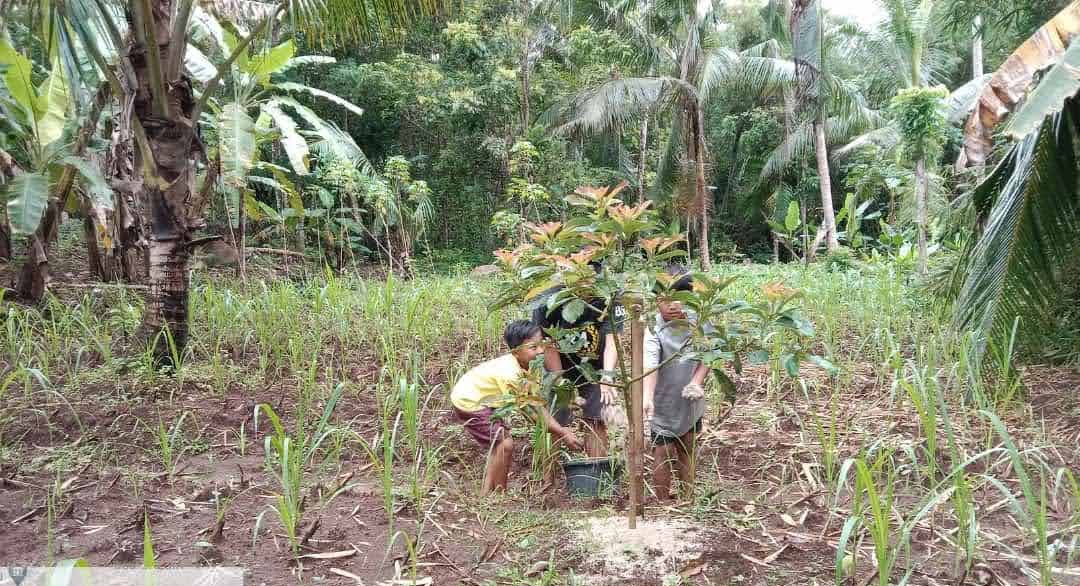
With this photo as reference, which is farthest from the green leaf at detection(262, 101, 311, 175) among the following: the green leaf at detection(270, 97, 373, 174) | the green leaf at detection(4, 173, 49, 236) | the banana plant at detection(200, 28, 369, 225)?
the green leaf at detection(4, 173, 49, 236)

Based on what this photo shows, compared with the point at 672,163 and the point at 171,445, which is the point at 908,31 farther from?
the point at 171,445

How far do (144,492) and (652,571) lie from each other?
1.89 m

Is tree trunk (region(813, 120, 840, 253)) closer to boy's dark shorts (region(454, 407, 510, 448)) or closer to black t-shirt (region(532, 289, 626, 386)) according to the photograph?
black t-shirt (region(532, 289, 626, 386))

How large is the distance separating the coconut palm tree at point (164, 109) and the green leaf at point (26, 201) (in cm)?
127

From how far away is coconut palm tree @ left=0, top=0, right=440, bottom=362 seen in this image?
11.8ft

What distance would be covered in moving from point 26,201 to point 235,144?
1.75 m

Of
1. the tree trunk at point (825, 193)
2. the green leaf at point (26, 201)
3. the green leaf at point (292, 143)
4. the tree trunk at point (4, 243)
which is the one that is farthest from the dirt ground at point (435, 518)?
the tree trunk at point (825, 193)

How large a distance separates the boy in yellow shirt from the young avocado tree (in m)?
0.71

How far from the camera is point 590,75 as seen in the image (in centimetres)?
1716

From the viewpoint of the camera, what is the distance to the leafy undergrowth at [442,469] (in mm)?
2037

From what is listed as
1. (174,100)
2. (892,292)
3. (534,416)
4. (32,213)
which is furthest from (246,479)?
(892,292)

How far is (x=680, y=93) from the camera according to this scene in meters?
13.1

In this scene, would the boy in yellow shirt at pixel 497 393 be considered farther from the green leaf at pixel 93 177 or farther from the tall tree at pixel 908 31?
the tall tree at pixel 908 31

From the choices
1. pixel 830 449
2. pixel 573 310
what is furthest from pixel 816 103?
pixel 573 310
